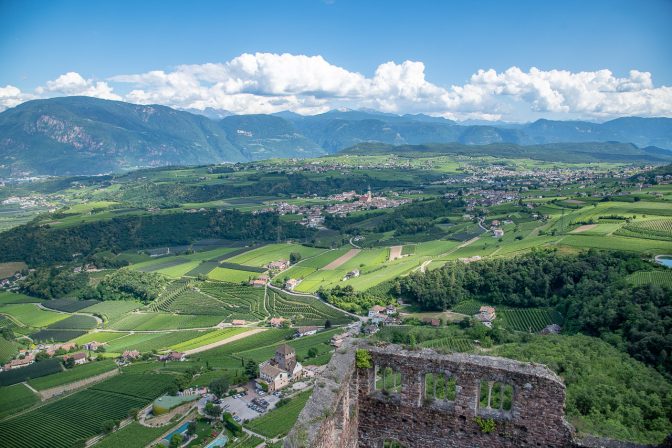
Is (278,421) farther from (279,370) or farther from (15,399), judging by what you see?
(15,399)

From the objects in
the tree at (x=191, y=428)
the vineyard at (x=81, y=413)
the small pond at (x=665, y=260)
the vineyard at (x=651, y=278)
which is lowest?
the vineyard at (x=81, y=413)

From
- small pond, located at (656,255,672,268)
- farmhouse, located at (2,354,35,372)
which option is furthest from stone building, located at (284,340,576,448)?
farmhouse, located at (2,354,35,372)

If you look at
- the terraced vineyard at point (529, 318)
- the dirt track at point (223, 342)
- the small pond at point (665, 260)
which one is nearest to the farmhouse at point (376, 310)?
the terraced vineyard at point (529, 318)

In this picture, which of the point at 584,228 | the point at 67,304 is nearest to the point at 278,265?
the point at 67,304

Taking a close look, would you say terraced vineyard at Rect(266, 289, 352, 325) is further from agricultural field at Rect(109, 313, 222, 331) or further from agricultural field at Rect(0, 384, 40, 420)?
agricultural field at Rect(0, 384, 40, 420)

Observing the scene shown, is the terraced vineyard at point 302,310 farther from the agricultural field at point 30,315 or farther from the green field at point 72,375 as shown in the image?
the agricultural field at point 30,315

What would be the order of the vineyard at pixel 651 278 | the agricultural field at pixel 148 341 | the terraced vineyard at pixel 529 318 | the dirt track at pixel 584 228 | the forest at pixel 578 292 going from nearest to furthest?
the forest at pixel 578 292, the vineyard at pixel 651 278, the terraced vineyard at pixel 529 318, the agricultural field at pixel 148 341, the dirt track at pixel 584 228

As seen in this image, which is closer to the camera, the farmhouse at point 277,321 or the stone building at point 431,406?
the stone building at point 431,406
